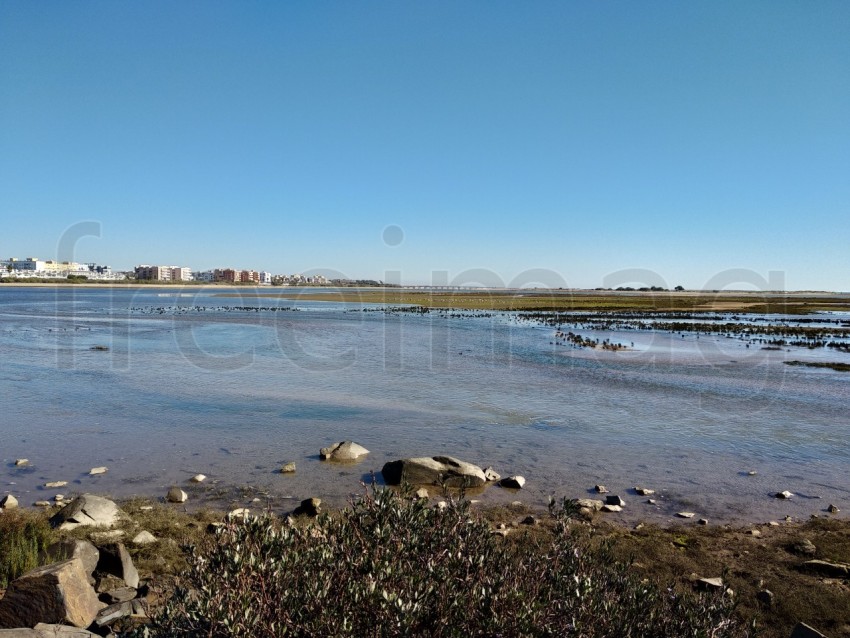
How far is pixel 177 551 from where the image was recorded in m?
8.62

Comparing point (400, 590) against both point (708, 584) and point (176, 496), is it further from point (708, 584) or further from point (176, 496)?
point (176, 496)

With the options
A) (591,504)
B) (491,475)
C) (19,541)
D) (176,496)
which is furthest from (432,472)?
(19,541)

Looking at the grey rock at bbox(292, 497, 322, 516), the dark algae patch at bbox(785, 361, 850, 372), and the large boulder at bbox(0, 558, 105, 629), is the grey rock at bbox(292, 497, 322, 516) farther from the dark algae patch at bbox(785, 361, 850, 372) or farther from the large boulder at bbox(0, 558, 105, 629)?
the dark algae patch at bbox(785, 361, 850, 372)

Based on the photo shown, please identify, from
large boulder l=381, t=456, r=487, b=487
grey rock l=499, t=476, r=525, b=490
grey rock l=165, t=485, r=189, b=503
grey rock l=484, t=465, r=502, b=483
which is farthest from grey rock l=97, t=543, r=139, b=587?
grey rock l=499, t=476, r=525, b=490

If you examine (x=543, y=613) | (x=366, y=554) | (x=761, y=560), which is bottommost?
(x=761, y=560)

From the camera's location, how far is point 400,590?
4160 mm

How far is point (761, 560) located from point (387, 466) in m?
7.06

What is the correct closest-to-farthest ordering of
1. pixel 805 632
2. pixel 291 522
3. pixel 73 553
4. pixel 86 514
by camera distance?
pixel 805 632, pixel 73 553, pixel 291 522, pixel 86 514

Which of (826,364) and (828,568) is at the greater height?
(826,364)

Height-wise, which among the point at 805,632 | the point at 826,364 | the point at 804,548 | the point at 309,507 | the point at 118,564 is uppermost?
the point at 826,364

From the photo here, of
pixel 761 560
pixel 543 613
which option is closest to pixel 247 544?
pixel 543 613

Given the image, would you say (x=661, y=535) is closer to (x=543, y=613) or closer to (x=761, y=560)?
(x=761, y=560)

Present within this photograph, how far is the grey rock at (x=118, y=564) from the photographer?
7480mm

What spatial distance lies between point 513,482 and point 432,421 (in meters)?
5.71
